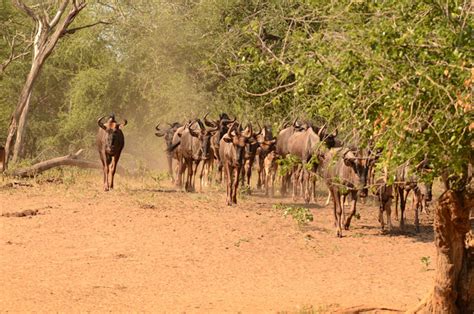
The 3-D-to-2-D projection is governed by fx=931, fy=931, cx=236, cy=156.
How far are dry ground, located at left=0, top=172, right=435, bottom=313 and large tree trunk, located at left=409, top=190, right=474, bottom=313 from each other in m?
0.80

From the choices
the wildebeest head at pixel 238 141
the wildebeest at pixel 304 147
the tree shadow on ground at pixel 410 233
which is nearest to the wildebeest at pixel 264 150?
the wildebeest at pixel 304 147

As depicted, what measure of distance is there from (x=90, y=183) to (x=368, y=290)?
13934mm

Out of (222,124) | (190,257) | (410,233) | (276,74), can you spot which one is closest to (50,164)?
(222,124)

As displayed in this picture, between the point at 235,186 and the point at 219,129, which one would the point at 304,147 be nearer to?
the point at 219,129

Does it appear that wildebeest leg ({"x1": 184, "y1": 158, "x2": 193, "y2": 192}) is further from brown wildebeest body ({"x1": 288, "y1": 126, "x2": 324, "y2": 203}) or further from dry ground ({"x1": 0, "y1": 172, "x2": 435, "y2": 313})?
brown wildebeest body ({"x1": 288, "y1": 126, "x2": 324, "y2": 203})

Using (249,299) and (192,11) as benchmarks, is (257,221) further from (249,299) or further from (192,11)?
(192,11)

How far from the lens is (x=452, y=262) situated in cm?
1101

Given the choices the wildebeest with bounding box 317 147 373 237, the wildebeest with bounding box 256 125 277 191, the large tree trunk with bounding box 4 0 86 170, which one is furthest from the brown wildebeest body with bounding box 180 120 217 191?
the large tree trunk with bounding box 4 0 86 170

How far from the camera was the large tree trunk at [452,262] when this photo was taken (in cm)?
1071

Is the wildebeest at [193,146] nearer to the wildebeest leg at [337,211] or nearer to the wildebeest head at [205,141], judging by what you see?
the wildebeest head at [205,141]

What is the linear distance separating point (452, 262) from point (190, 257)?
5.90m

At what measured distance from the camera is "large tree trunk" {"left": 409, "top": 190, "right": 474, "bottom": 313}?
10711 millimetres

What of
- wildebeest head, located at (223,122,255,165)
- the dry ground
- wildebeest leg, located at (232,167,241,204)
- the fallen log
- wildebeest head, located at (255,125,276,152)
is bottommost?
the dry ground

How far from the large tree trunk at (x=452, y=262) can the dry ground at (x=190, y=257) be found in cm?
80
